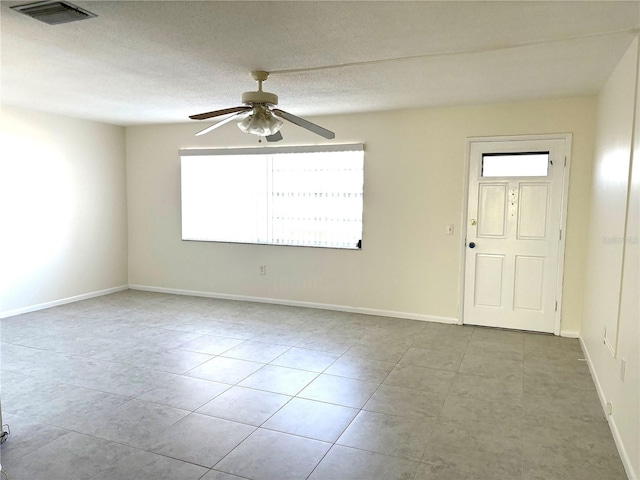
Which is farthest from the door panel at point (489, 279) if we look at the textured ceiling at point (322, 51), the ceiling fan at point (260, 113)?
the ceiling fan at point (260, 113)

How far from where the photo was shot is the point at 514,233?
4.89m

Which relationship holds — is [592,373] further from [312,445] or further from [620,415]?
[312,445]

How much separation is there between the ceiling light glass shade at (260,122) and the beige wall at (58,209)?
3.48 m

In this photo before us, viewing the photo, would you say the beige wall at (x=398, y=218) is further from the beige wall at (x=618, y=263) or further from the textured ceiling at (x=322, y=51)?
the beige wall at (x=618, y=263)

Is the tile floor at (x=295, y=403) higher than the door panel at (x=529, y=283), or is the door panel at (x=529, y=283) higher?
the door panel at (x=529, y=283)

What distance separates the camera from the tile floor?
2449mm

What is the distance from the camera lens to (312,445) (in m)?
2.63

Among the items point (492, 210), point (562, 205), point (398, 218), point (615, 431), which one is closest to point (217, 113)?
point (398, 218)

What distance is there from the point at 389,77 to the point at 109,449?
3.31m

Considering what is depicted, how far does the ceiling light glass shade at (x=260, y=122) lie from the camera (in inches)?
135

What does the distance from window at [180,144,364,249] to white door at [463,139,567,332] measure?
1.39 meters

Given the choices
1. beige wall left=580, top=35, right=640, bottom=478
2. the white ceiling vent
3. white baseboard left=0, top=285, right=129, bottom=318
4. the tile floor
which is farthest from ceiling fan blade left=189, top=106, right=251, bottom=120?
white baseboard left=0, top=285, right=129, bottom=318

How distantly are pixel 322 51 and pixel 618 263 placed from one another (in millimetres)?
2400

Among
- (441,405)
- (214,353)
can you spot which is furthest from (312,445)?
(214,353)
